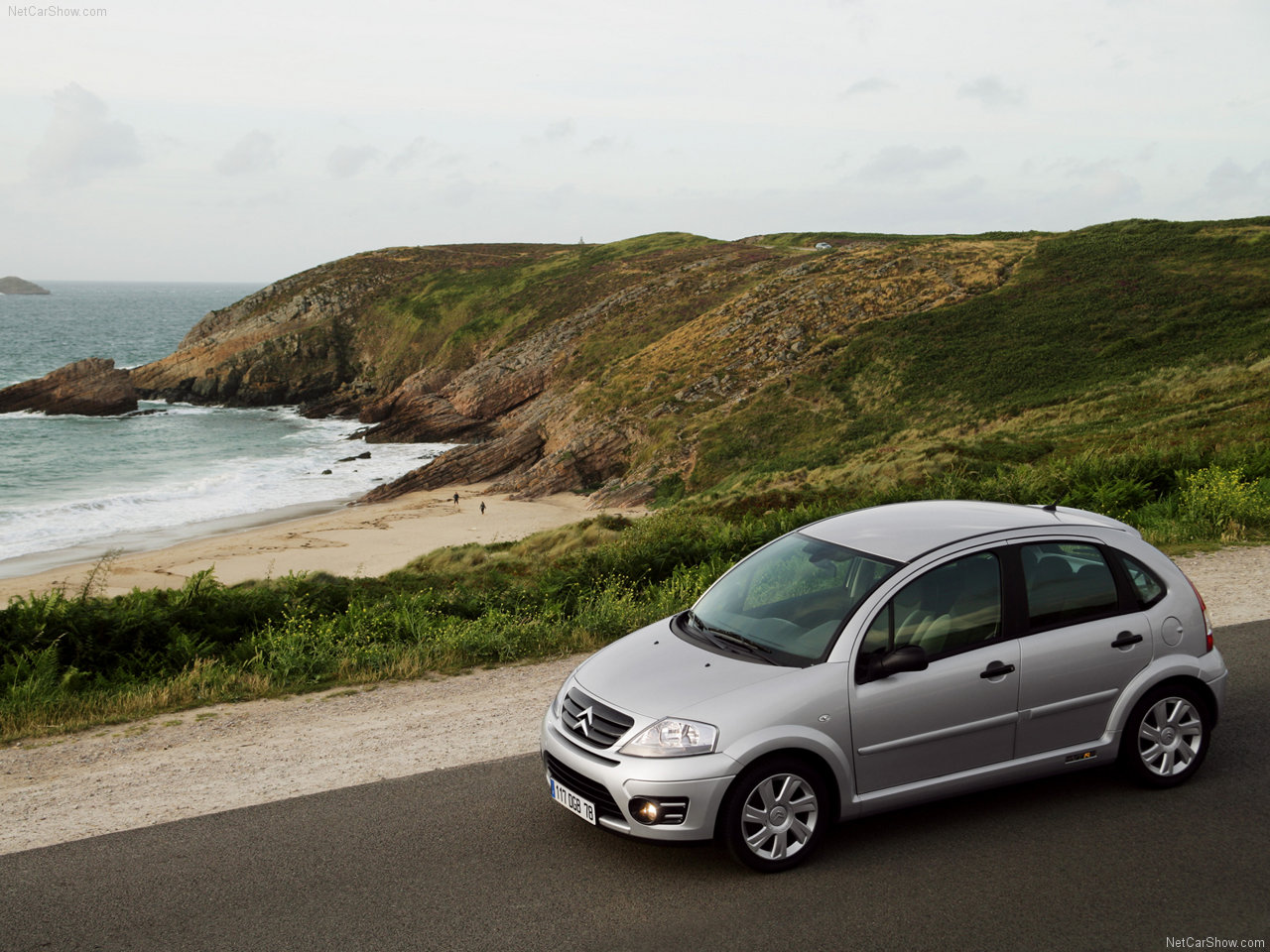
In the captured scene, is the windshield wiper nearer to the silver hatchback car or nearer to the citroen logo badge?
the silver hatchback car

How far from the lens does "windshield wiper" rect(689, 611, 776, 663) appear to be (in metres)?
5.63

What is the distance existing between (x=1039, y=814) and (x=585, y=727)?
2.82 metres

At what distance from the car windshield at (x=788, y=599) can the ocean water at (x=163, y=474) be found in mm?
31371

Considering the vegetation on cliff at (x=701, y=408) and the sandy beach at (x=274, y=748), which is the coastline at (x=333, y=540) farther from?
the sandy beach at (x=274, y=748)

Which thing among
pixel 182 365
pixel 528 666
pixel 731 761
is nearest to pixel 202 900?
pixel 731 761

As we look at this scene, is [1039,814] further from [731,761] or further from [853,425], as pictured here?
[853,425]

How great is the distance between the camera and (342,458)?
52.5 metres

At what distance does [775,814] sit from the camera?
5.10 meters

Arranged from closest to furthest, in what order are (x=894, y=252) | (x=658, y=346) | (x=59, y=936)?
(x=59, y=936) < (x=658, y=346) < (x=894, y=252)

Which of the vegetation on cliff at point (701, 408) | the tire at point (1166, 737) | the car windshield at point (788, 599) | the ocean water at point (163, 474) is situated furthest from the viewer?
the ocean water at point (163, 474)

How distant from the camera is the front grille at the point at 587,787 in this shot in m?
5.18

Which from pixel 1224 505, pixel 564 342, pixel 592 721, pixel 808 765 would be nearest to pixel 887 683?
pixel 808 765

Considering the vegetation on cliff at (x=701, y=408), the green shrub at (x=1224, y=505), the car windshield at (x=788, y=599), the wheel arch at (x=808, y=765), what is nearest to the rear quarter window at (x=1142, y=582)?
the car windshield at (x=788, y=599)

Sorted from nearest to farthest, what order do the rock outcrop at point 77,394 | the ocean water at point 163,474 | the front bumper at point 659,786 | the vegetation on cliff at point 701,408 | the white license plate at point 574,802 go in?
the front bumper at point 659,786
the white license plate at point 574,802
the vegetation on cliff at point 701,408
the ocean water at point 163,474
the rock outcrop at point 77,394
